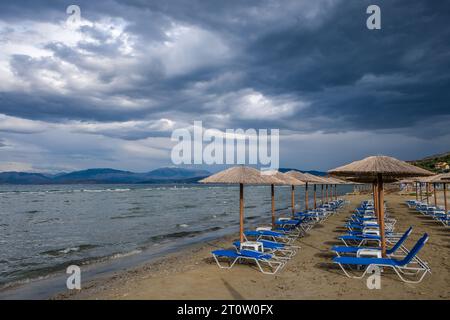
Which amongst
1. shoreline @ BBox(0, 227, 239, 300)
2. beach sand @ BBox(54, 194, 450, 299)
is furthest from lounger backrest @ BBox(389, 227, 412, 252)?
shoreline @ BBox(0, 227, 239, 300)

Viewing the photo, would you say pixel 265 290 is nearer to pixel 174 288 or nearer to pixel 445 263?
pixel 174 288

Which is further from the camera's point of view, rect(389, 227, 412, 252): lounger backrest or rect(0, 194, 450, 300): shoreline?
rect(389, 227, 412, 252): lounger backrest

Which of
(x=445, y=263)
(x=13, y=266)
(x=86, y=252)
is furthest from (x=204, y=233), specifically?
(x=445, y=263)

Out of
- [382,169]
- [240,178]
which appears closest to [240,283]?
[240,178]

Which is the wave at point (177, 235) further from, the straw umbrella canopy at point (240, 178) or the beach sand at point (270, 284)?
the straw umbrella canopy at point (240, 178)

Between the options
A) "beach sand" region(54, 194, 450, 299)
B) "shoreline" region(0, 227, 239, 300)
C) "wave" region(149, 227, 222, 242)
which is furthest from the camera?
"wave" region(149, 227, 222, 242)

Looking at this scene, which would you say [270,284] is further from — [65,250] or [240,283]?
[65,250]

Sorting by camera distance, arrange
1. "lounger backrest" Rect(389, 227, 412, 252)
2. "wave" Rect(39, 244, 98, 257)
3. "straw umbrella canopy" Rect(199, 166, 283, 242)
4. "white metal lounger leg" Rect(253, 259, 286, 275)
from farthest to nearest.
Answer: "wave" Rect(39, 244, 98, 257) → "straw umbrella canopy" Rect(199, 166, 283, 242) → "lounger backrest" Rect(389, 227, 412, 252) → "white metal lounger leg" Rect(253, 259, 286, 275)

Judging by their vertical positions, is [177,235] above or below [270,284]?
below

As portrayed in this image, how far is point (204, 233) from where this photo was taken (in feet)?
53.3

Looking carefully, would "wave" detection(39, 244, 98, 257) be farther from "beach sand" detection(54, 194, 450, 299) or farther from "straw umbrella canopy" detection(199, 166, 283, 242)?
"straw umbrella canopy" detection(199, 166, 283, 242)

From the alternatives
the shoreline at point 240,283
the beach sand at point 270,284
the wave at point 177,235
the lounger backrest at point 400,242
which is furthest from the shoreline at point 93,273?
the lounger backrest at point 400,242

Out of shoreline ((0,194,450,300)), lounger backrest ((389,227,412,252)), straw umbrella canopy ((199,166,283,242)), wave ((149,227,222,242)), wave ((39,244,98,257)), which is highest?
straw umbrella canopy ((199,166,283,242))
